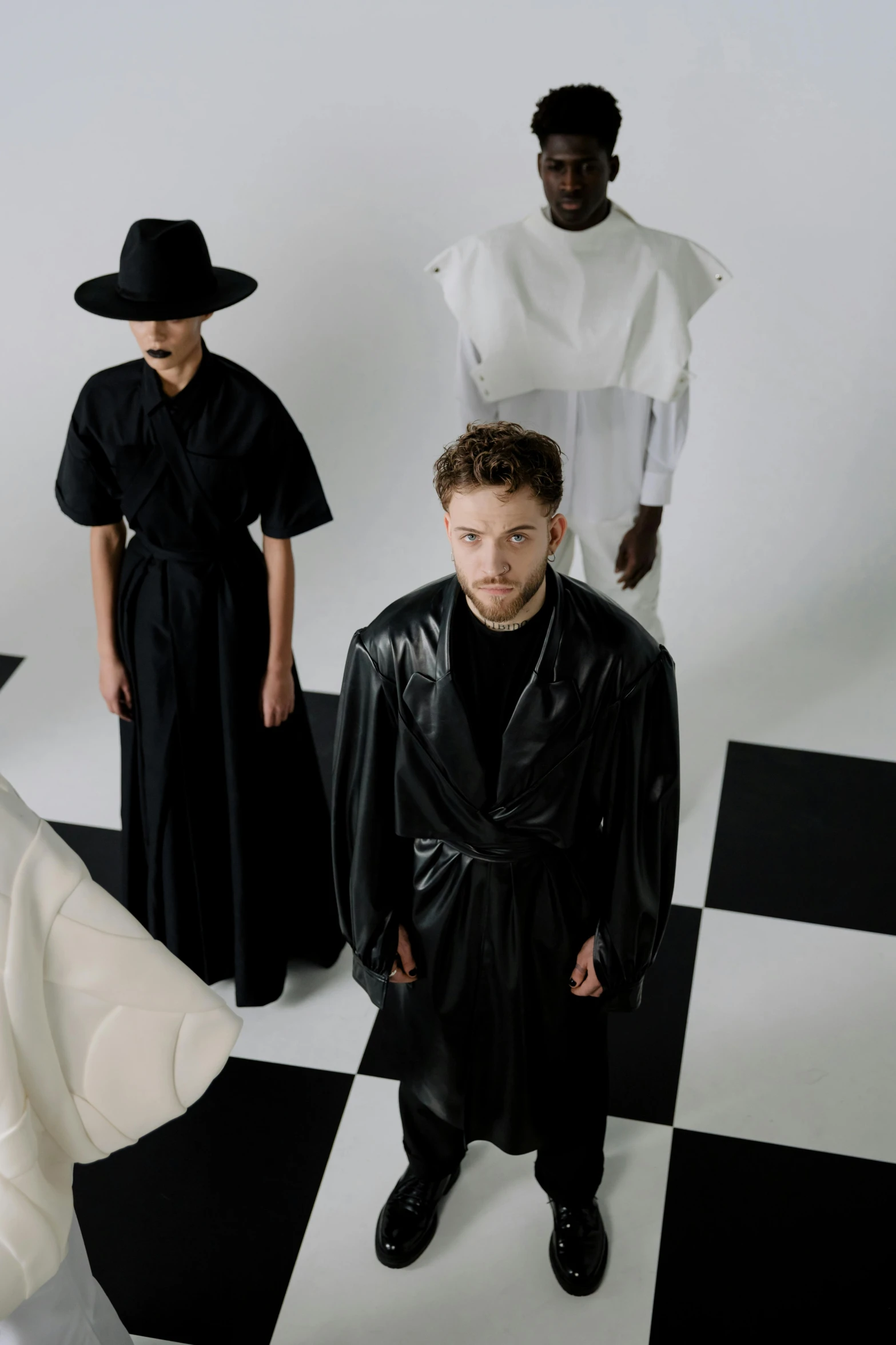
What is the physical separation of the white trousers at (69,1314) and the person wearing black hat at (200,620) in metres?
0.75

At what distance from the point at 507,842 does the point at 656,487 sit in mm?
1181

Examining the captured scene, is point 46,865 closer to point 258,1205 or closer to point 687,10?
point 258,1205

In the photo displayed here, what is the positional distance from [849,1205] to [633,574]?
123cm

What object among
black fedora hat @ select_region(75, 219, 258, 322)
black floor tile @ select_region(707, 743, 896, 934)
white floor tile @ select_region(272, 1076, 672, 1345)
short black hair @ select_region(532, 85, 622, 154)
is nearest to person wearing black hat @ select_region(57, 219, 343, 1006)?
black fedora hat @ select_region(75, 219, 258, 322)

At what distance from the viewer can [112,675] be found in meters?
2.20

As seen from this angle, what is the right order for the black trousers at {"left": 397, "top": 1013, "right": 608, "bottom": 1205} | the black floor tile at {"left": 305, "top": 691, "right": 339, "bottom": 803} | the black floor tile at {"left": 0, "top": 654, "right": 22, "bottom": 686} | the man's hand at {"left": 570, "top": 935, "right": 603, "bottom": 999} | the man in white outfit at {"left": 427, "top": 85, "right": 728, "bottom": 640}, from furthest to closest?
the black floor tile at {"left": 0, "top": 654, "right": 22, "bottom": 686} < the black floor tile at {"left": 305, "top": 691, "right": 339, "bottom": 803} < the man in white outfit at {"left": 427, "top": 85, "right": 728, "bottom": 640} < the black trousers at {"left": 397, "top": 1013, "right": 608, "bottom": 1205} < the man's hand at {"left": 570, "top": 935, "right": 603, "bottom": 999}

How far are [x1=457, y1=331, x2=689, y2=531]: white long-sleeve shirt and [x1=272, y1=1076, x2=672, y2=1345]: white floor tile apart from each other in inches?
46.8

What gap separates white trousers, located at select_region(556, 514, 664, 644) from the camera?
8.80 ft

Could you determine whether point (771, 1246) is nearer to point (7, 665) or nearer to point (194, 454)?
point (194, 454)

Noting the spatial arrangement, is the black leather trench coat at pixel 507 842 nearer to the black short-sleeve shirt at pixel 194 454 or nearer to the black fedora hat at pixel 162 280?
the black short-sleeve shirt at pixel 194 454

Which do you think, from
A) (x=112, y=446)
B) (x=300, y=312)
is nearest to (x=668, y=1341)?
(x=112, y=446)

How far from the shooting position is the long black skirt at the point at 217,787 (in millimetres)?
2129

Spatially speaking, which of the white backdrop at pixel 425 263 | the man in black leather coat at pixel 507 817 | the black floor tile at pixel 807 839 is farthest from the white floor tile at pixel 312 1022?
the black floor tile at pixel 807 839

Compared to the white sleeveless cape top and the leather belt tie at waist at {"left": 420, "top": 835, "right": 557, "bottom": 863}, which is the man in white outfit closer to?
the white sleeveless cape top
